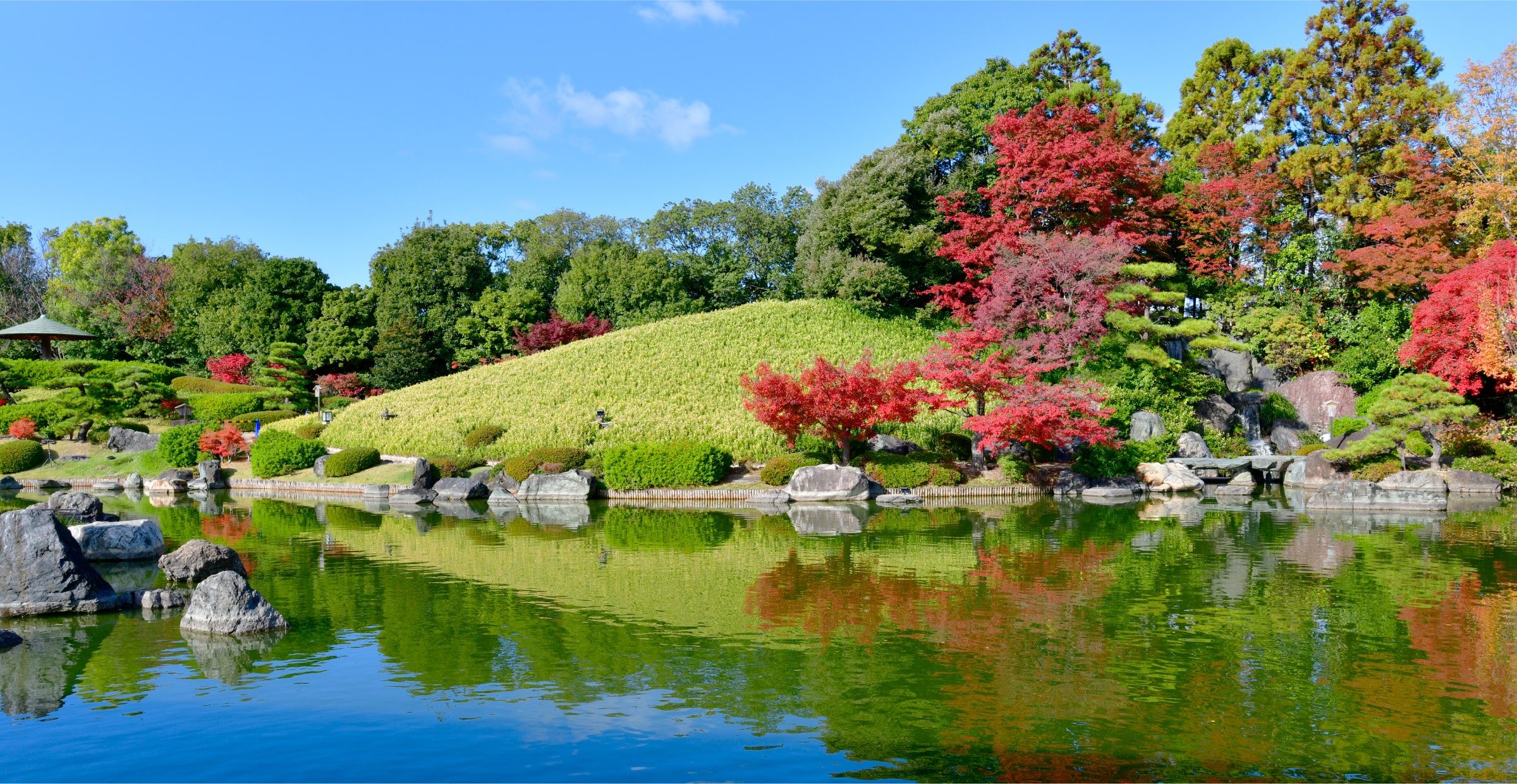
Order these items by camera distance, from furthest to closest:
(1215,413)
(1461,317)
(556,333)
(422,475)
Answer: (556,333)
(1215,413)
(422,475)
(1461,317)

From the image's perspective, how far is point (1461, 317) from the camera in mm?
22547

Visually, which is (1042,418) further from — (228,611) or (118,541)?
(118,541)

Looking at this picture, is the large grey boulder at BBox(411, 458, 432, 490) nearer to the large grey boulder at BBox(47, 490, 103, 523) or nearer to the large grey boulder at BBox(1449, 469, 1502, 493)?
the large grey boulder at BBox(47, 490, 103, 523)

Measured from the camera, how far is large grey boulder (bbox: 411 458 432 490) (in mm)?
23844

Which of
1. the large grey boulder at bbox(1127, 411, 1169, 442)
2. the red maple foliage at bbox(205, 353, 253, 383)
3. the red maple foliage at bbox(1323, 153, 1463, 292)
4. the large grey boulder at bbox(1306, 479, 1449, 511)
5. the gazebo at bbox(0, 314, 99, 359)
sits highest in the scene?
the red maple foliage at bbox(1323, 153, 1463, 292)

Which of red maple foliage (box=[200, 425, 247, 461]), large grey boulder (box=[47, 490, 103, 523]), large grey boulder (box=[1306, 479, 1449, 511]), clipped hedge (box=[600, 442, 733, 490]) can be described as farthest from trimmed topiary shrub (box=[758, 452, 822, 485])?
red maple foliage (box=[200, 425, 247, 461])

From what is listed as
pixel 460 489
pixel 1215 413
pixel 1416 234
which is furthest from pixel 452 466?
pixel 1416 234

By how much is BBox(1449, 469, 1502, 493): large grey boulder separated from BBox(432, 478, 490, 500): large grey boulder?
973 inches

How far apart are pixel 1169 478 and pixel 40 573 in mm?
23484

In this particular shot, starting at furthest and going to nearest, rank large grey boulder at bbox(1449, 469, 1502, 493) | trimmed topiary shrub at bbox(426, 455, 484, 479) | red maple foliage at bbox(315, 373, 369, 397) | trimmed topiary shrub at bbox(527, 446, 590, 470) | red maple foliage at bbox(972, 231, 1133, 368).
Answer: red maple foliage at bbox(315, 373, 369, 397) → red maple foliage at bbox(972, 231, 1133, 368) → trimmed topiary shrub at bbox(426, 455, 484, 479) → trimmed topiary shrub at bbox(527, 446, 590, 470) → large grey boulder at bbox(1449, 469, 1502, 493)

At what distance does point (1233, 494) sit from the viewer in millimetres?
22000

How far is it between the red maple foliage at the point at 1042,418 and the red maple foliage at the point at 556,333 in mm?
22876

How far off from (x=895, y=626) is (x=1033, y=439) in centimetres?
1391

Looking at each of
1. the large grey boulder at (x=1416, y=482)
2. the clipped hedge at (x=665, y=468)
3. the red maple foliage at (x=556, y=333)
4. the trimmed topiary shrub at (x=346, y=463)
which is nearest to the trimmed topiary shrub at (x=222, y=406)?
the trimmed topiary shrub at (x=346, y=463)
